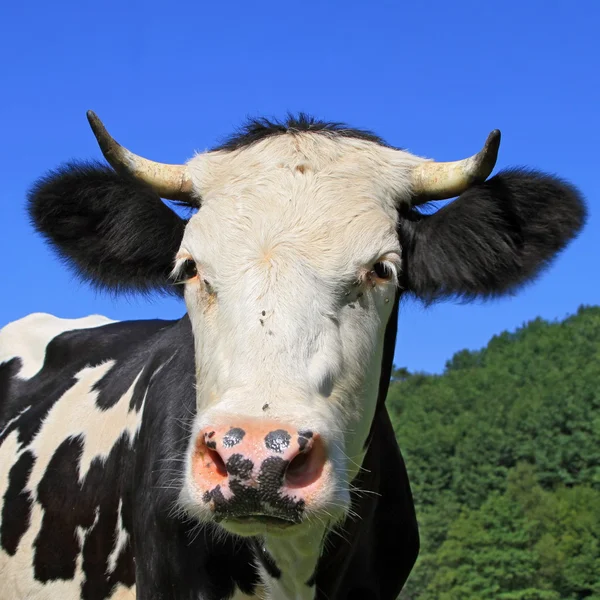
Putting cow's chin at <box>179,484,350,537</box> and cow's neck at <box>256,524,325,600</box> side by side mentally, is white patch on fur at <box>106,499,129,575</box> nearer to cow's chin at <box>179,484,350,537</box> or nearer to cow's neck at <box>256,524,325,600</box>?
cow's neck at <box>256,524,325,600</box>

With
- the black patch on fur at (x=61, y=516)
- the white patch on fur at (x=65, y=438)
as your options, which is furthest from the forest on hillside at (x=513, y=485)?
the black patch on fur at (x=61, y=516)

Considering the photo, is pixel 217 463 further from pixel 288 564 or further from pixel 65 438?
pixel 65 438

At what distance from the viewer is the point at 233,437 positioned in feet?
13.2

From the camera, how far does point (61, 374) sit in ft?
28.0

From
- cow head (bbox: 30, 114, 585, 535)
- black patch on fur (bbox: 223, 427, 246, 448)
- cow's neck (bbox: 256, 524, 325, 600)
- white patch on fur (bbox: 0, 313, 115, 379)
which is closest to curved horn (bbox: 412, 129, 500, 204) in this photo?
cow head (bbox: 30, 114, 585, 535)

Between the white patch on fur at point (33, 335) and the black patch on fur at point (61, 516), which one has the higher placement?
the white patch on fur at point (33, 335)

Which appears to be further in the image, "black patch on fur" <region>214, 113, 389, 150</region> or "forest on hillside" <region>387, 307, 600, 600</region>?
"forest on hillside" <region>387, 307, 600, 600</region>

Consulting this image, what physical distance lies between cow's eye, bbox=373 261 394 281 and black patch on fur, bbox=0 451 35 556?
3.65 metres

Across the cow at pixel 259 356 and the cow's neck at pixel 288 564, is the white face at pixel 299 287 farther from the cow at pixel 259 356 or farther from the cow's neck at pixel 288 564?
the cow's neck at pixel 288 564

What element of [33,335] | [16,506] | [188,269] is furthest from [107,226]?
[33,335]

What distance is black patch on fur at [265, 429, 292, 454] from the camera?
3.99m

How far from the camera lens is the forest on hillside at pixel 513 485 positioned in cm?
6994

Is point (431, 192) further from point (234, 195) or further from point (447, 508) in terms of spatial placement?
point (447, 508)

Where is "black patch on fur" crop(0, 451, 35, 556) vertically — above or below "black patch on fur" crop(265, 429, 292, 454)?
below
